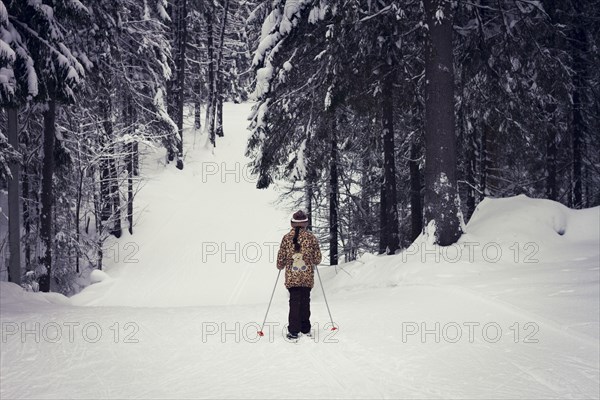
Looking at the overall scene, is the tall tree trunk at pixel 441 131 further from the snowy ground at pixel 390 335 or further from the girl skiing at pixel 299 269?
the girl skiing at pixel 299 269

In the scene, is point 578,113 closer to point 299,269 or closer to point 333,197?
point 333,197

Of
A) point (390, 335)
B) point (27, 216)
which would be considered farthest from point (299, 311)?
point (27, 216)

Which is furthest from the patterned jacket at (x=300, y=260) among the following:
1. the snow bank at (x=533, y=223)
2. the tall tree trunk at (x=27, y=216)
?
the tall tree trunk at (x=27, y=216)

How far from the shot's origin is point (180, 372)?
239 inches

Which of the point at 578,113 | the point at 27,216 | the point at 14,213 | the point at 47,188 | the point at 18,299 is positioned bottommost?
the point at 18,299

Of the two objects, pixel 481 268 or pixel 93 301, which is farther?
pixel 93 301

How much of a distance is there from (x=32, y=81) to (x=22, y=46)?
2.65ft

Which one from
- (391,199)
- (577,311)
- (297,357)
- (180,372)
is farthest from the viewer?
(391,199)

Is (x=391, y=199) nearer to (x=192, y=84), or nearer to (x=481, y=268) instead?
(x=481, y=268)

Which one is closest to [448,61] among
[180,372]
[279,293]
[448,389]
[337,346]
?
[337,346]

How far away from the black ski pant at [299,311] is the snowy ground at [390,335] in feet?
0.62

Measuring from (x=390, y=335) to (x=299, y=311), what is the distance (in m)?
1.34

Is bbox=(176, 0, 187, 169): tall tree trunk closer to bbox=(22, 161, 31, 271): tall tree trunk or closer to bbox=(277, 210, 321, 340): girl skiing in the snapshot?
bbox=(22, 161, 31, 271): tall tree trunk

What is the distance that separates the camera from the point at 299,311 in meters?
Answer: 7.36
